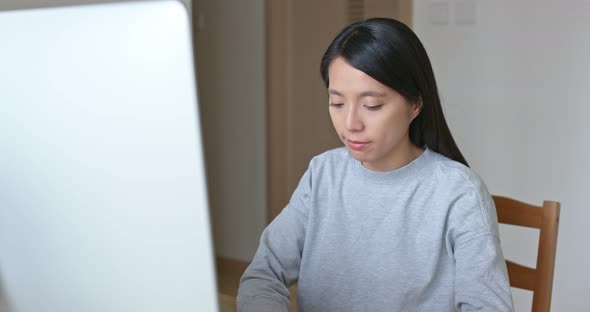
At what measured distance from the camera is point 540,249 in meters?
1.48

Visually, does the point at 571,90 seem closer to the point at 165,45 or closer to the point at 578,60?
the point at 578,60

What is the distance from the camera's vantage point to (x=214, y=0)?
3924 mm

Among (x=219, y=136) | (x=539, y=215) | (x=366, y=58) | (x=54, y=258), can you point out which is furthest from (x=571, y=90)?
(x=54, y=258)

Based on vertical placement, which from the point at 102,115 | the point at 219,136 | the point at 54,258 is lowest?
the point at 219,136

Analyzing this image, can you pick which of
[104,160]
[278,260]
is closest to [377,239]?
[278,260]

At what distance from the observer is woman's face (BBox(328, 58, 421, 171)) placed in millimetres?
1245

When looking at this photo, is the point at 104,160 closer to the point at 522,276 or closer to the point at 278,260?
the point at 278,260

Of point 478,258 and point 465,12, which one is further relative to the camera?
point 465,12

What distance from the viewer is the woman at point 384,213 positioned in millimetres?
1243

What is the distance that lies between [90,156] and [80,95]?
46 millimetres

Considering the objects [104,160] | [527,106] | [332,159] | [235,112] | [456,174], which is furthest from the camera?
[235,112]

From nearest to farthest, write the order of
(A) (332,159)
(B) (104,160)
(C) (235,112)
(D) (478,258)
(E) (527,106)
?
(B) (104,160) → (D) (478,258) → (A) (332,159) → (E) (527,106) → (C) (235,112)

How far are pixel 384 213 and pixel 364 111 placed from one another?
0.66 ft

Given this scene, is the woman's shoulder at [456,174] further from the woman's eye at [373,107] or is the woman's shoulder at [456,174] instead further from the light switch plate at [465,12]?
the light switch plate at [465,12]
